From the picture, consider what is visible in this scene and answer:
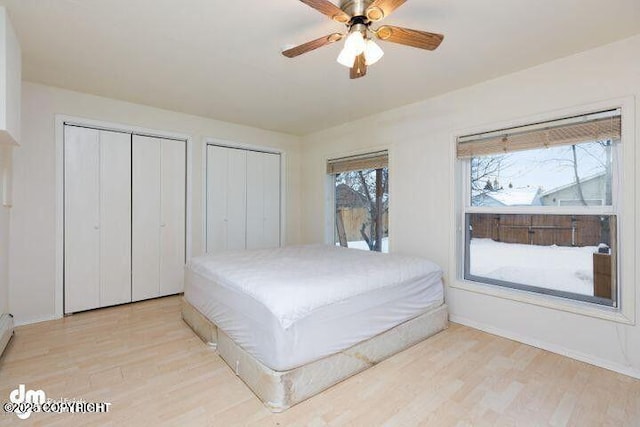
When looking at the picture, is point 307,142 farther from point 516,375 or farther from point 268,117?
point 516,375

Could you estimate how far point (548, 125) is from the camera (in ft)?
8.04

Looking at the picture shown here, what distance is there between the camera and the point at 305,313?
1.80 metres

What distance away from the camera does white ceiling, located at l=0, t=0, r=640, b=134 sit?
1.84 m

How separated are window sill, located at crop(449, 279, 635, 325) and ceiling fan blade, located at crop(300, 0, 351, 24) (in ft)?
8.27

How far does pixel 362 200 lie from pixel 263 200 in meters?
1.50

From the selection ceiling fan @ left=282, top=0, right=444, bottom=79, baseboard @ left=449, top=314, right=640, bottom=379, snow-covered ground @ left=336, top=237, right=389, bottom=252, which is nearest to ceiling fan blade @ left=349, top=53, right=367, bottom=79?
ceiling fan @ left=282, top=0, right=444, bottom=79

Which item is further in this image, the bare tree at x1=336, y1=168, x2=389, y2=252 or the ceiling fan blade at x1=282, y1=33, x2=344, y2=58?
the bare tree at x1=336, y1=168, x2=389, y2=252

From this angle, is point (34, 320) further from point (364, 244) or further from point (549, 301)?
point (549, 301)

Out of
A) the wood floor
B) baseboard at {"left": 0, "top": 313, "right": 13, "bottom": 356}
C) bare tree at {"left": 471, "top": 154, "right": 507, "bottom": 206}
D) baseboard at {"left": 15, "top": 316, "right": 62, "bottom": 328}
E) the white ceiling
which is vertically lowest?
the wood floor

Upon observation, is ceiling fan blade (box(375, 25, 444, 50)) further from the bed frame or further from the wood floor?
the wood floor

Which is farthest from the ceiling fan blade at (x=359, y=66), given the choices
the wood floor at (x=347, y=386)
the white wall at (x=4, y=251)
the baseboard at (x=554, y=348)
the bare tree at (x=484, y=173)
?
the white wall at (x=4, y=251)

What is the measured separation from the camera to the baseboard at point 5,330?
225 cm

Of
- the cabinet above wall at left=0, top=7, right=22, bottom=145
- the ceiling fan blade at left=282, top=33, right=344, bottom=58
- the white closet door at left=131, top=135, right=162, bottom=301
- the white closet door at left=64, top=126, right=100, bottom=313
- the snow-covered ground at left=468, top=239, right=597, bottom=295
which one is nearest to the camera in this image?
the ceiling fan blade at left=282, top=33, right=344, bottom=58

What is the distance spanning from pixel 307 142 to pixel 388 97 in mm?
1901
